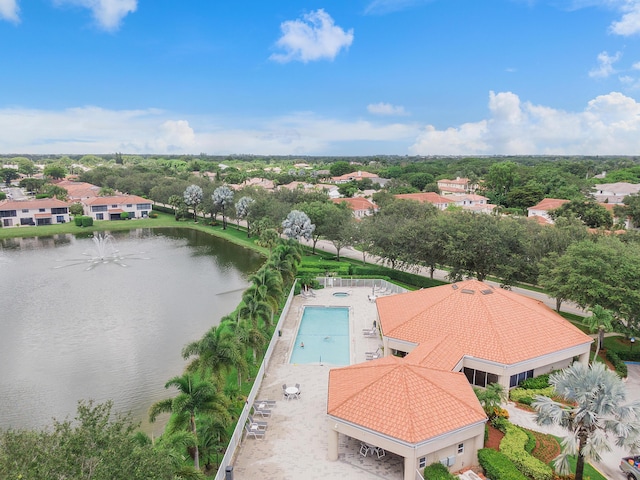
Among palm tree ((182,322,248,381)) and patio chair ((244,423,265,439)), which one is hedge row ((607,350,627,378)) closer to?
patio chair ((244,423,265,439))

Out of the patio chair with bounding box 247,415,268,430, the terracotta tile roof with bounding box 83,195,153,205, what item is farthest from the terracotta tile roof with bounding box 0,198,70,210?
the patio chair with bounding box 247,415,268,430

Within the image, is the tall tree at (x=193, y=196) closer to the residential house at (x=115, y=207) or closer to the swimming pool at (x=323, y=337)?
the residential house at (x=115, y=207)

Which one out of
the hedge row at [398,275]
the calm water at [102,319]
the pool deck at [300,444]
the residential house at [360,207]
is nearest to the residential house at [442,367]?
the pool deck at [300,444]

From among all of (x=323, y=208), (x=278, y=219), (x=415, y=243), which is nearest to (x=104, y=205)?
(x=278, y=219)

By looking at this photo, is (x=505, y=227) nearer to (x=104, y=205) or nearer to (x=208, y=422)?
(x=208, y=422)

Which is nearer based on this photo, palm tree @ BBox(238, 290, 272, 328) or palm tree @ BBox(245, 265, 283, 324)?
palm tree @ BBox(238, 290, 272, 328)

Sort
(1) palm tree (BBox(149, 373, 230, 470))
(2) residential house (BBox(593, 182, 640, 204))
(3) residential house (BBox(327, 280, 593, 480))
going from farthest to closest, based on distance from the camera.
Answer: (2) residential house (BBox(593, 182, 640, 204)) < (3) residential house (BBox(327, 280, 593, 480)) < (1) palm tree (BBox(149, 373, 230, 470))
